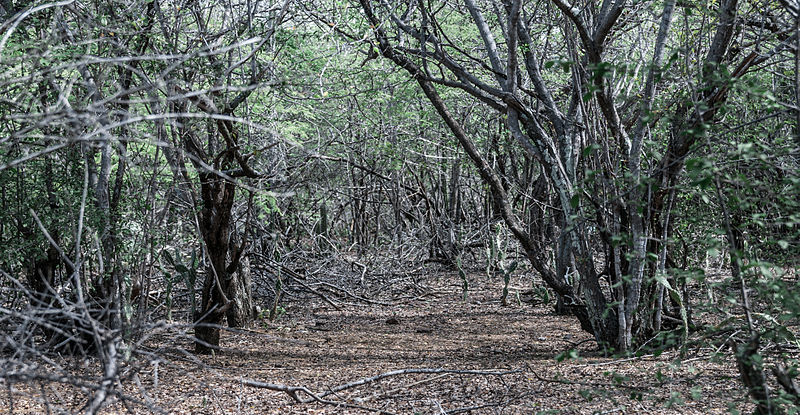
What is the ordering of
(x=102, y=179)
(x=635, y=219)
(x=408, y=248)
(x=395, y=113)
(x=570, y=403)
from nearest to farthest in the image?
(x=570, y=403)
(x=635, y=219)
(x=102, y=179)
(x=395, y=113)
(x=408, y=248)

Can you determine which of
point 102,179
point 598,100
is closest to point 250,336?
point 102,179

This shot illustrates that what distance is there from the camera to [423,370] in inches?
200

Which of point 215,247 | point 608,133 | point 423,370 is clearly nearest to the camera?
point 423,370

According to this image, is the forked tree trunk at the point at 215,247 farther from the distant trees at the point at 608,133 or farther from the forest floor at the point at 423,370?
the distant trees at the point at 608,133

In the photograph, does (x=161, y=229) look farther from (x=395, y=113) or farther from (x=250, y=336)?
(x=395, y=113)

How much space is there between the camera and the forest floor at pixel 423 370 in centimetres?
429

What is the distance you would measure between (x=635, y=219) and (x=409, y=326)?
4.26 meters

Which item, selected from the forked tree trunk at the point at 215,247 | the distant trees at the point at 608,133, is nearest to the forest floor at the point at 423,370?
the forked tree trunk at the point at 215,247

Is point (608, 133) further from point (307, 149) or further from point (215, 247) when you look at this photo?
point (215, 247)

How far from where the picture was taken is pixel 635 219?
5094 millimetres

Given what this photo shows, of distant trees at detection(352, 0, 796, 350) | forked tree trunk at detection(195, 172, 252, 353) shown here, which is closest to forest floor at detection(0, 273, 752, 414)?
forked tree trunk at detection(195, 172, 252, 353)

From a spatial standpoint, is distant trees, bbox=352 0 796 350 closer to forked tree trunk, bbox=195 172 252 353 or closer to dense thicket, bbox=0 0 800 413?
dense thicket, bbox=0 0 800 413

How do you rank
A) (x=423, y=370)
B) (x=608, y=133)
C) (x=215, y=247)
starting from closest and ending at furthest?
(x=423, y=370)
(x=608, y=133)
(x=215, y=247)

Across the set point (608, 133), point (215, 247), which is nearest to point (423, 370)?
point (215, 247)
